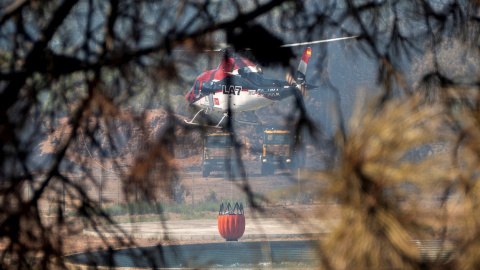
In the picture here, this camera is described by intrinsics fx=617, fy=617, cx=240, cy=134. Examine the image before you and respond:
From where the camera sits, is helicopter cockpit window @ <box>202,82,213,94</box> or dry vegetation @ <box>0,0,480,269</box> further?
helicopter cockpit window @ <box>202,82,213,94</box>

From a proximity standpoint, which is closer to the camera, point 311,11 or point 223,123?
point 223,123

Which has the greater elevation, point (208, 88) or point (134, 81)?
point (208, 88)

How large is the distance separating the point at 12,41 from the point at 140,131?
1.18 feet

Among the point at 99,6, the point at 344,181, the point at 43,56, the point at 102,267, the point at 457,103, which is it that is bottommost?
the point at 102,267

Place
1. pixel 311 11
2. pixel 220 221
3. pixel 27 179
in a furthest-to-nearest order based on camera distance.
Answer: pixel 220 221
pixel 311 11
pixel 27 179

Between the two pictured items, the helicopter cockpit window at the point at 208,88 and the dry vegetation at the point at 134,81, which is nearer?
the dry vegetation at the point at 134,81

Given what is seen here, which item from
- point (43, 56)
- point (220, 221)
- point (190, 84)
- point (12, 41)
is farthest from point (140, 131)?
point (220, 221)

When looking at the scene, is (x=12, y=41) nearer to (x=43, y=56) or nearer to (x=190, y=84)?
(x=43, y=56)

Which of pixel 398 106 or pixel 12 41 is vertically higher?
pixel 12 41

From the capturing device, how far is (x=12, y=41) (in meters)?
1.36

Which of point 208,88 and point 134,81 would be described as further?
point 208,88

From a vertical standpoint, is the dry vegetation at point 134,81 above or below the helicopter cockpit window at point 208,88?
below

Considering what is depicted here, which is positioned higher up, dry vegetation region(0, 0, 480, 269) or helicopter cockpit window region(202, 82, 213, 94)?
helicopter cockpit window region(202, 82, 213, 94)

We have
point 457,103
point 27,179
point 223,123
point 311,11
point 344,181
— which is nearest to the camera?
point 344,181
